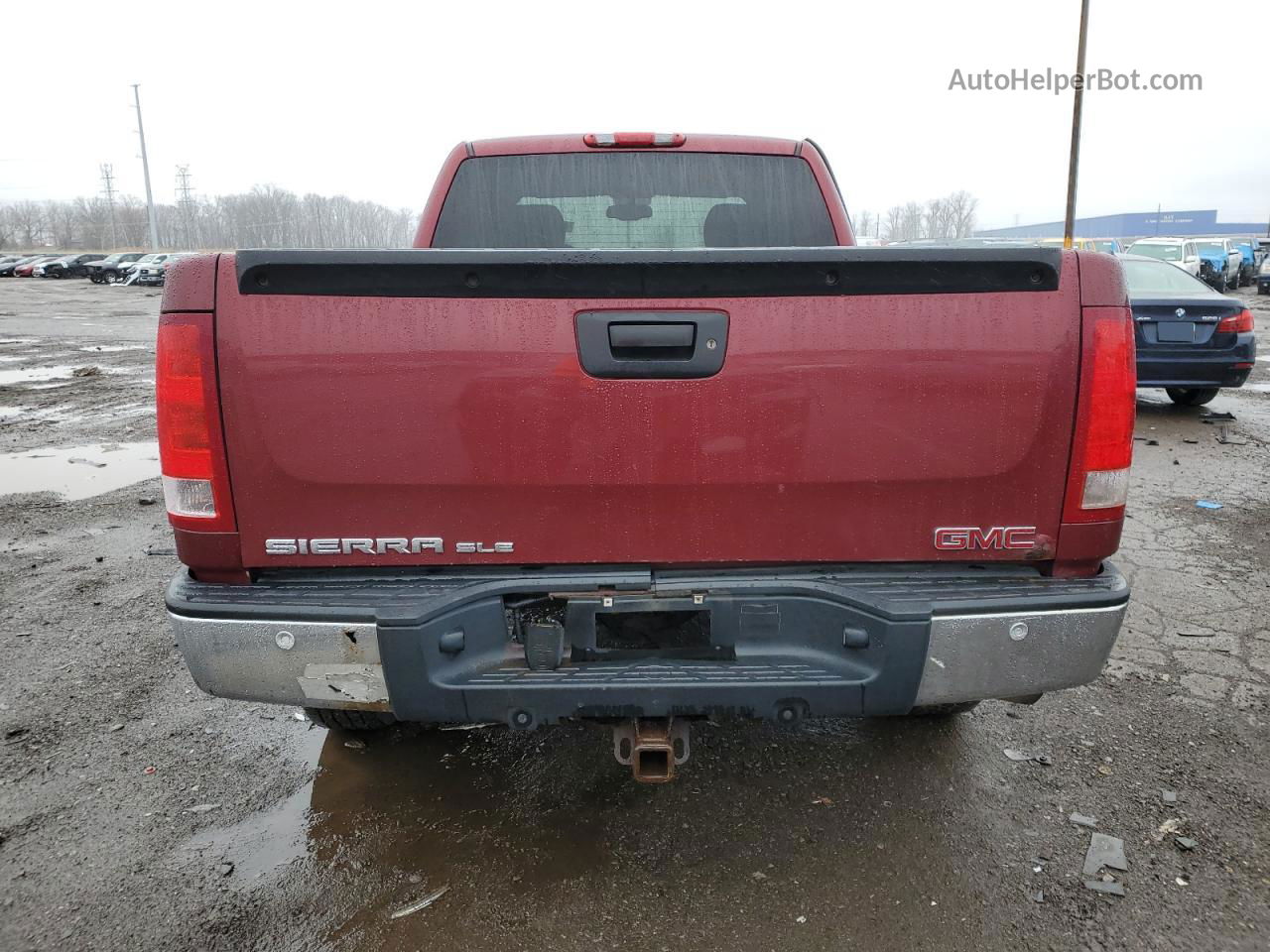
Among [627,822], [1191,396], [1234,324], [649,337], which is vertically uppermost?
[649,337]

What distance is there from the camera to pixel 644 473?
87.6 inches

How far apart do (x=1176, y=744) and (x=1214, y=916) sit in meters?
0.98

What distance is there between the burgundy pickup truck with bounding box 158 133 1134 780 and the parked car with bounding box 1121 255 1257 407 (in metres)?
7.73

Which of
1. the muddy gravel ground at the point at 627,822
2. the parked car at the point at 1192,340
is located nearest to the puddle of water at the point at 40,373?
the muddy gravel ground at the point at 627,822

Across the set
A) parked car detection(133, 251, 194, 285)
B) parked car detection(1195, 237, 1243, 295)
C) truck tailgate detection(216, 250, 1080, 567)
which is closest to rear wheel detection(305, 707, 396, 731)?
truck tailgate detection(216, 250, 1080, 567)

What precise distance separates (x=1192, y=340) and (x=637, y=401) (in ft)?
29.0

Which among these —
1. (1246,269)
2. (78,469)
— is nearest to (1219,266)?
(1246,269)

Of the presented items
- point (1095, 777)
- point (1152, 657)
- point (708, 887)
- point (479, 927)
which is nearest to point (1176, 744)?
point (1095, 777)

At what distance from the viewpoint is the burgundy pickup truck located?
2158mm

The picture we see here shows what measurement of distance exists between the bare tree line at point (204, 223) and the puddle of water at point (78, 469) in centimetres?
8479

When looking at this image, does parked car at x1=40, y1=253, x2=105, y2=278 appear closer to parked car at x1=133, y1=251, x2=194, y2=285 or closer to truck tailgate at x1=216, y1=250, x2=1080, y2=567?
parked car at x1=133, y1=251, x2=194, y2=285

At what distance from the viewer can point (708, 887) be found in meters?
2.53

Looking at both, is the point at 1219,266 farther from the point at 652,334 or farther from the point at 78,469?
the point at 652,334

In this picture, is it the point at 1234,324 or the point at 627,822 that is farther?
the point at 1234,324
